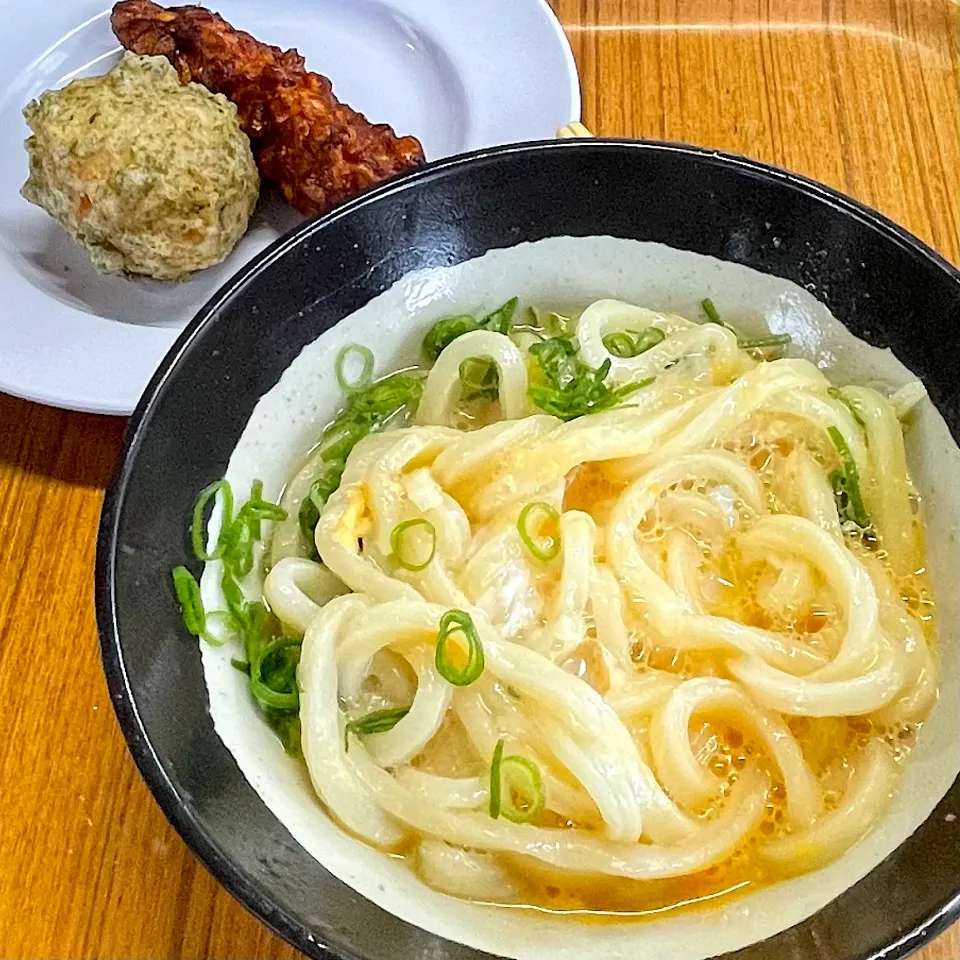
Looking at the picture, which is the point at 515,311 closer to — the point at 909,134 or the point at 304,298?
the point at 304,298

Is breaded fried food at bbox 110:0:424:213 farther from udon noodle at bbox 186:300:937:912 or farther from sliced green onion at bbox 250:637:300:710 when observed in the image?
sliced green onion at bbox 250:637:300:710

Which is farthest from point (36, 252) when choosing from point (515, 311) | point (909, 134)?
point (909, 134)

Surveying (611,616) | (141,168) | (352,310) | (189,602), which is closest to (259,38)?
(141,168)

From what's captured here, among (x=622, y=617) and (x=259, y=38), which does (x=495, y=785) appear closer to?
(x=622, y=617)

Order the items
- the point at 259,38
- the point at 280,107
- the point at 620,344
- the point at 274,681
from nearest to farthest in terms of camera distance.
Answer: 1. the point at 274,681
2. the point at 620,344
3. the point at 280,107
4. the point at 259,38

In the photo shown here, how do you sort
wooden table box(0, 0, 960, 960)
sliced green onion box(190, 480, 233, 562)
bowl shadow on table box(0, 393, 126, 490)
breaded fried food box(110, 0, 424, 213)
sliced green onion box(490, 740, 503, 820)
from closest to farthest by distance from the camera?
sliced green onion box(490, 740, 503, 820)
sliced green onion box(190, 480, 233, 562)
wooden table box(0, 0, 960, 960)
bowl shadow on table box(0, 393, 126, 490)
breaded fried food box(110, 0, 424, 213)

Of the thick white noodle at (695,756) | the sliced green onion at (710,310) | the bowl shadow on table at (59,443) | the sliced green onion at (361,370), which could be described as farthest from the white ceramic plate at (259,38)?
the thick white noodle at (695,756)

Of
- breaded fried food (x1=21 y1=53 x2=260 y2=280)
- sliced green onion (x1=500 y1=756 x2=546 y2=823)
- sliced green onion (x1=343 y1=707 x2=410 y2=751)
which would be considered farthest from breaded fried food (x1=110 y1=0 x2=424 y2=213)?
sliced green onion (x1=500 y1=756 x2=546 y2=823)

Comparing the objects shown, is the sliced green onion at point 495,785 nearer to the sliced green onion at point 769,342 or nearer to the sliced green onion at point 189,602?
the sliced green onion at point 189,602
